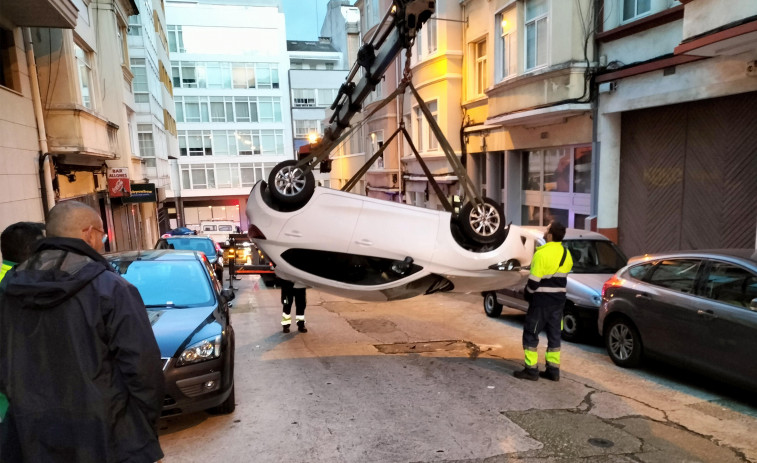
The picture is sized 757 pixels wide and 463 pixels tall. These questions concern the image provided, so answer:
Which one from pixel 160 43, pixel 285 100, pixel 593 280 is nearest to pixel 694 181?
pixel 593 280

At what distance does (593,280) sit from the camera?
25.4 feet

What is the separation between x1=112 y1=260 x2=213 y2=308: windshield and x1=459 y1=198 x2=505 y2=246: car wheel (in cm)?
290

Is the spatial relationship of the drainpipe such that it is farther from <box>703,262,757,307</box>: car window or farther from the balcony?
<box>703,262,757,307</box>: car window

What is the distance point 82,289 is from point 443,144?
13.6 ft

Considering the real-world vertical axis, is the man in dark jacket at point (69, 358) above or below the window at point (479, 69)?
below

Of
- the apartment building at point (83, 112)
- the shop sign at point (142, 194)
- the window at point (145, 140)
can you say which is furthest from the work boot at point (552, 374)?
the window at point (145, 140)

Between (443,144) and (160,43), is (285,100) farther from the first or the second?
(443,144)

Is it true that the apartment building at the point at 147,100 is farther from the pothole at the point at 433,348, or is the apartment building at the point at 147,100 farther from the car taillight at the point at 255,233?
the pothole at the point at 433,348

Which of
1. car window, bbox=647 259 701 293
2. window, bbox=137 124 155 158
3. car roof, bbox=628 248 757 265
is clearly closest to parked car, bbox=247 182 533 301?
A: car window, bbox=647 259 701 293

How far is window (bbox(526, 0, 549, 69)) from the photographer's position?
12.1 m

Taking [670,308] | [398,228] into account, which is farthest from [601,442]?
[398,228]

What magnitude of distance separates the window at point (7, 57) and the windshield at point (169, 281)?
6.58 metres

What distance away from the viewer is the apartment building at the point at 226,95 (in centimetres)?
4466

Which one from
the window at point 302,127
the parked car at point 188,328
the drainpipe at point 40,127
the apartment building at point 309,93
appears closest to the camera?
the parked car at point 188,328
